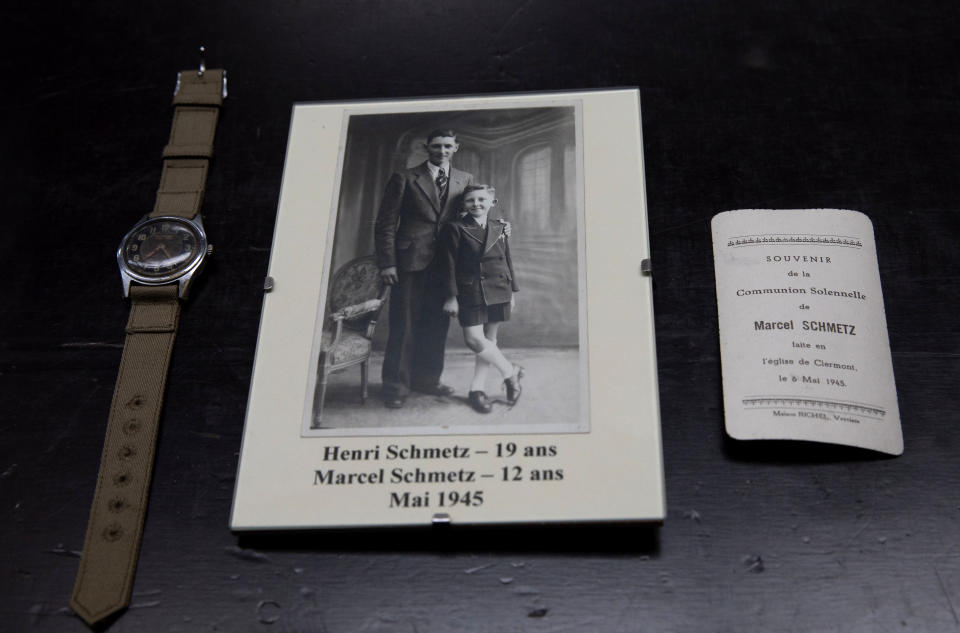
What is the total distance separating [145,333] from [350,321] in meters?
0.21

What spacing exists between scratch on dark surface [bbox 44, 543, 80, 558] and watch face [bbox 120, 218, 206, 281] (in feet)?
0.88

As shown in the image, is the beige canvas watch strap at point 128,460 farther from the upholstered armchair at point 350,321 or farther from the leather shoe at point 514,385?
the leather shoe at point 514,385

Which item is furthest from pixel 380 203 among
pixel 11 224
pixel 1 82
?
pixel 1 82

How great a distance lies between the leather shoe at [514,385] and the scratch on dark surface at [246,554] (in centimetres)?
25

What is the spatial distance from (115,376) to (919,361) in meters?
0.77

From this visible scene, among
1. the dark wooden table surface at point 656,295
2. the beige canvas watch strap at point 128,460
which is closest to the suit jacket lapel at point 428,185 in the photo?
the dark wooden table surface at point 656,295

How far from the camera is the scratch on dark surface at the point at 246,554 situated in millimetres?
712

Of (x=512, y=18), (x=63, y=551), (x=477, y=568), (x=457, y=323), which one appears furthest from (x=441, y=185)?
(x=63, y=551)

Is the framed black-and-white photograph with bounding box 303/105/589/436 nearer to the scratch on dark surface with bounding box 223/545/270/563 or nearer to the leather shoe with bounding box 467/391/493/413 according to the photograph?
the leather shoe with bounding box 467/391/493/413

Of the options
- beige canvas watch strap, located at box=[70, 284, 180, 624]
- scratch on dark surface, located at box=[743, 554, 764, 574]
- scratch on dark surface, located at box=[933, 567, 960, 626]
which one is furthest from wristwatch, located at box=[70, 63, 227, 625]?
scratch on dark surface, located at box=[933, 567, 960, 626]

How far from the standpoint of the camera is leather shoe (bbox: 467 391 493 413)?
Answer: 2.44 feet

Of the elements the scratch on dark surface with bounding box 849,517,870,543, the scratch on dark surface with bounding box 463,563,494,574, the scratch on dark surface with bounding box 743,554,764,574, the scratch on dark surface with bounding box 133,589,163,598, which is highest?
the scratch on dark surface with bounding box 849,517,870,543

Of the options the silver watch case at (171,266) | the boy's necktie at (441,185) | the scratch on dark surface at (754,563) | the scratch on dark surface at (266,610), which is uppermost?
the boy's necktie at (441,185)

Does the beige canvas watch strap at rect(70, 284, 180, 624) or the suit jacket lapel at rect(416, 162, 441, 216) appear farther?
the suit jacket lapel at rect(416, 162, 441, 216)
